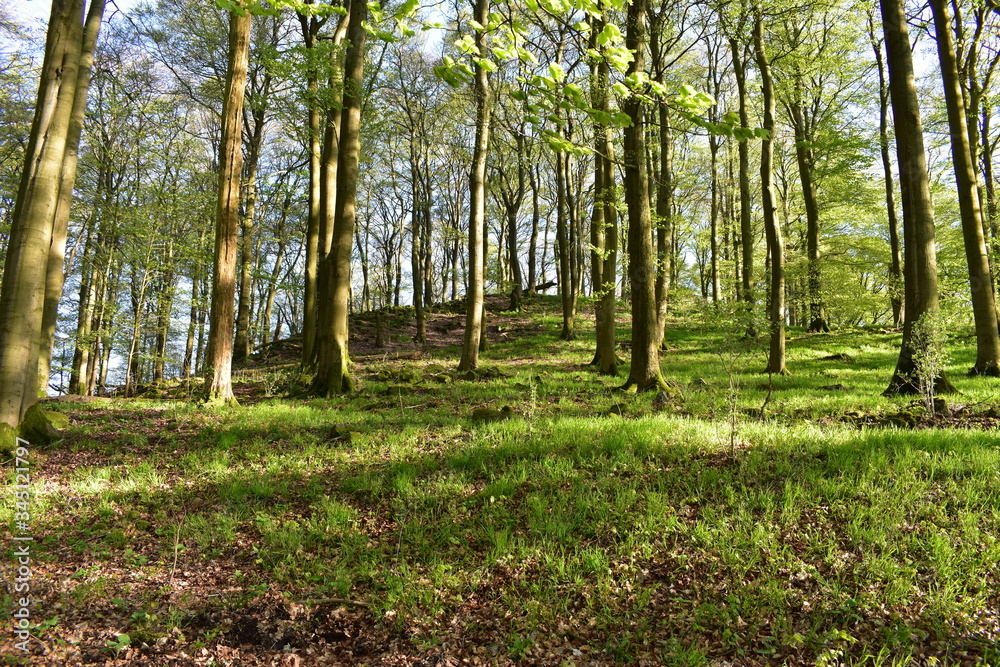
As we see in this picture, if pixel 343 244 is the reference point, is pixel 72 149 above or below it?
above

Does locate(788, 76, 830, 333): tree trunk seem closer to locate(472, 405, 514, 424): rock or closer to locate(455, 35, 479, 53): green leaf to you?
locate(472, 405, 514, 424): rock

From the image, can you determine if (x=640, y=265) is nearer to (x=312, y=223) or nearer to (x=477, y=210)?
(x=477, y=210)

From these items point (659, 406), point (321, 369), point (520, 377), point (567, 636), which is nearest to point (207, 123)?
point (321, 369)

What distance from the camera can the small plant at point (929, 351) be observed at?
19.9 ft

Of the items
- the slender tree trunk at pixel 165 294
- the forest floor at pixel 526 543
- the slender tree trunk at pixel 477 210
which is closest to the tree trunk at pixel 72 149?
the forest floor at pixel 526 543

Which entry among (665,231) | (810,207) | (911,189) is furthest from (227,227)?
(810,207)

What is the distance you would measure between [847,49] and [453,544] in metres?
21.4

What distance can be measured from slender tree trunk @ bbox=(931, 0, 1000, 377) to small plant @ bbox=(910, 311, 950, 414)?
2.99 meters

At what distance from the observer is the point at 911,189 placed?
8219 mm

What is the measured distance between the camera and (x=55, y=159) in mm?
5871

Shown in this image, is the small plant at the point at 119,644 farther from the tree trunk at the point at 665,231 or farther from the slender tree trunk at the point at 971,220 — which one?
the slender tree trunk at the point at 971,220

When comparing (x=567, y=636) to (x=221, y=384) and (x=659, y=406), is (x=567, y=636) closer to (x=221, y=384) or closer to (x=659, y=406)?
(x=659, y=406)

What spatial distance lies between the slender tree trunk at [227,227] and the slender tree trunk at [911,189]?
456 inches

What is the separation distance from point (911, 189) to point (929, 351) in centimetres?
370
